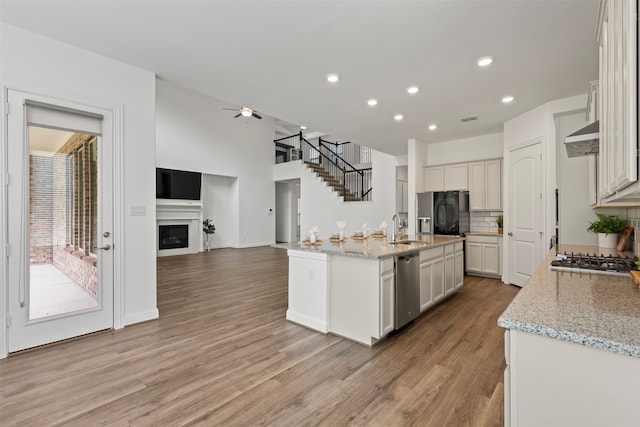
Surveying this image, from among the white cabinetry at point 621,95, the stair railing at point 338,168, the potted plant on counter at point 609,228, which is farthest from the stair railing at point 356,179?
the white cabinetry at point 621,95

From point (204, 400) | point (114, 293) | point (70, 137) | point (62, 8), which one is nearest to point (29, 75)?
point (70, 137)

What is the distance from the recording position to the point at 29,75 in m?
2.72

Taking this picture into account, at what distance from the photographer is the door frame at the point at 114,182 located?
258 centimetres

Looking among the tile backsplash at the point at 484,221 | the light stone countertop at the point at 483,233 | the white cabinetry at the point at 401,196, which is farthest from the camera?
the white cabinetry at the point at 401,196

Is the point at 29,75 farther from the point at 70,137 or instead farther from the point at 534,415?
the point at 534,415

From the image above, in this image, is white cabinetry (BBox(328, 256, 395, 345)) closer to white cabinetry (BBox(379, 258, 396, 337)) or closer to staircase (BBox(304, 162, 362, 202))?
white cabinetry (BBox(379, 258, 396, 337))

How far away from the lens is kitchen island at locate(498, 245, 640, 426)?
917 mm

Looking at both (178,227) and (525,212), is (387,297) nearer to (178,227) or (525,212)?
(525,212)

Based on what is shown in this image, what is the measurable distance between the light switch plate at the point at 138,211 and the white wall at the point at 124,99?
0.03 m

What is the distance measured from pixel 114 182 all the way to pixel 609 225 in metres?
5.06

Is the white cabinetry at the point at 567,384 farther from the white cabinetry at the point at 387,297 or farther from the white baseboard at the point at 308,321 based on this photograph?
the white baseboard at the point at 308,321

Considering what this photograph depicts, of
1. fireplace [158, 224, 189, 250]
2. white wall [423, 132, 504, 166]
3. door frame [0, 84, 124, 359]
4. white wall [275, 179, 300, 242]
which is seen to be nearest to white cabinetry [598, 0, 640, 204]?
door frame [0, 84, 124, 359]

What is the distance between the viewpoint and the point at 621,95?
1.07 metres

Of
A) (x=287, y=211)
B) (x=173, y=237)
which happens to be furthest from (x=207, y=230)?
(x=287, y=211)
